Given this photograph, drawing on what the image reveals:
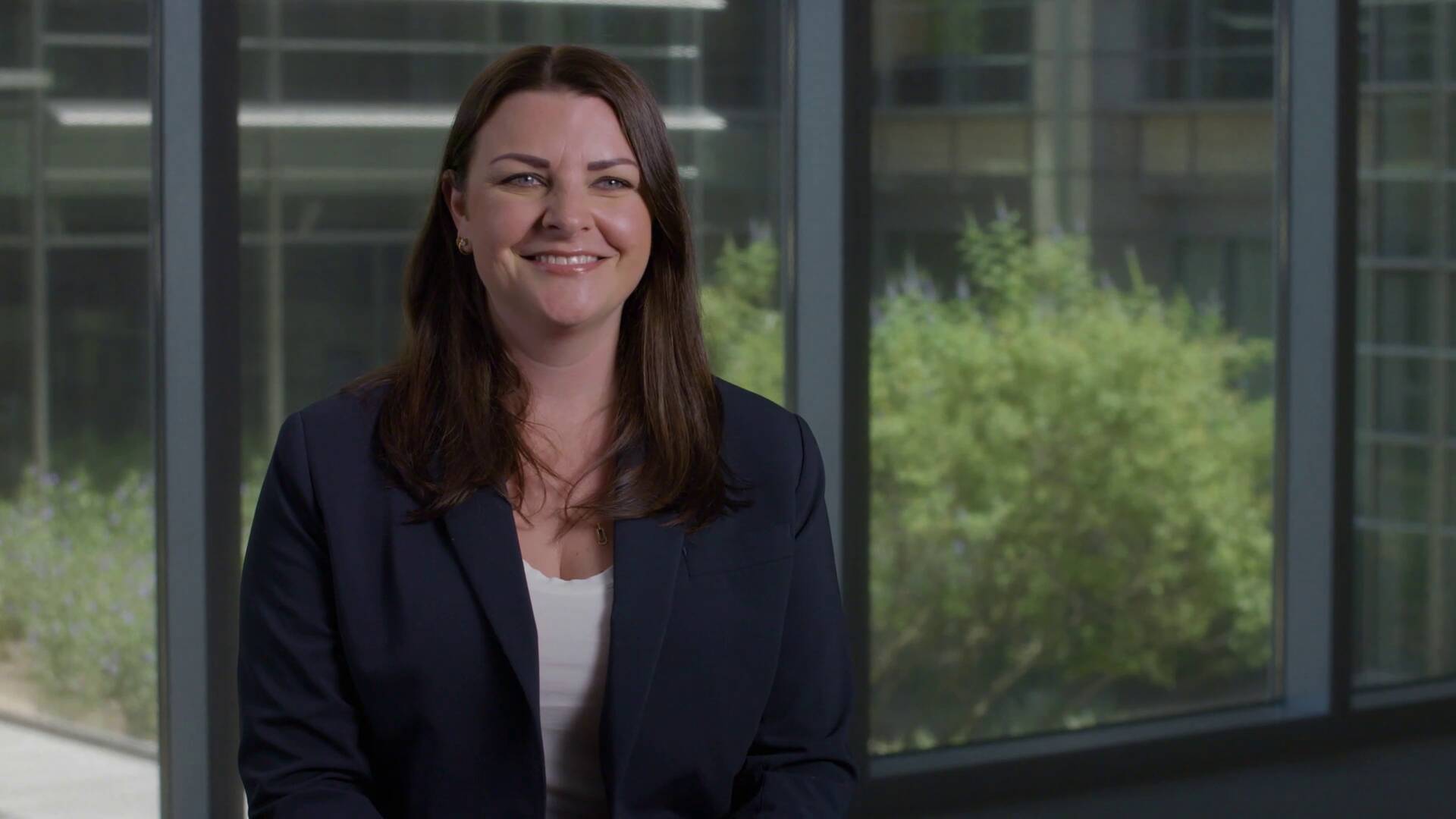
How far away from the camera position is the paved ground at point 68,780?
96.5 inches

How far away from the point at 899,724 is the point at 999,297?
86 centimetres

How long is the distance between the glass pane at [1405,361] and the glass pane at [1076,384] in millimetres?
292

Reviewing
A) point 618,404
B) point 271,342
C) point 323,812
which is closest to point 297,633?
point 323,812

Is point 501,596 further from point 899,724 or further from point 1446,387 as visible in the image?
point 1446,387

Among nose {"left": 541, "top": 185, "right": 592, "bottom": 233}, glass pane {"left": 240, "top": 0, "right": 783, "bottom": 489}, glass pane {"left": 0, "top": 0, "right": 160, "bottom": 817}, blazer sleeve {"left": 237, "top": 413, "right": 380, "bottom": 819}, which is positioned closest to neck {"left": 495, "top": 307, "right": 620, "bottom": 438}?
nose {"left": 541, "top": 185, "right": 592, "bottom": 233}

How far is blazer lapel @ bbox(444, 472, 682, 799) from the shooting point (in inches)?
50.3

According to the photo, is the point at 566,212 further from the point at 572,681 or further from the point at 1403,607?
the point at 1403,607

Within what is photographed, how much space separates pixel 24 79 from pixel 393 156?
57 cm

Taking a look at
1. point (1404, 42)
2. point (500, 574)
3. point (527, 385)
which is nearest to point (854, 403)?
point (527, 385)

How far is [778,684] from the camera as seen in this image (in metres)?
1.40

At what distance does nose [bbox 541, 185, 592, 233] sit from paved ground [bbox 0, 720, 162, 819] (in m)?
1.58

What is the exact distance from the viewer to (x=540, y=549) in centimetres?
136

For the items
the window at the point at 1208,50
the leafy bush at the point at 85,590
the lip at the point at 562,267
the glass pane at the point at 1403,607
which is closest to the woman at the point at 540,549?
the lip at the point at 562,267

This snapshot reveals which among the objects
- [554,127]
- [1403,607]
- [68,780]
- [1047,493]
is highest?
[554,127]
